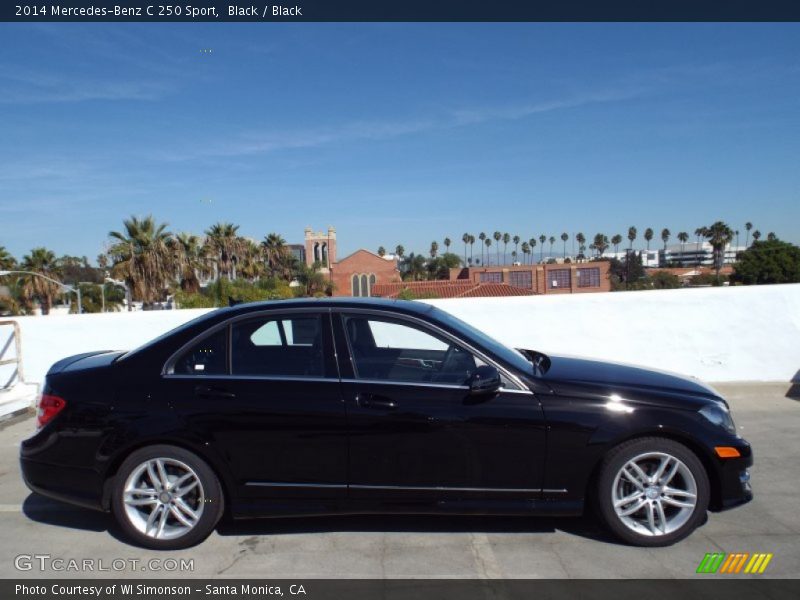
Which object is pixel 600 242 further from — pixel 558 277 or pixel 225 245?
pixel 225 245

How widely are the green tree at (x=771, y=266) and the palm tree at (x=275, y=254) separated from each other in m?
37.1

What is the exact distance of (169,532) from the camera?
397cm

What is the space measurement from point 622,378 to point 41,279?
49260 mm

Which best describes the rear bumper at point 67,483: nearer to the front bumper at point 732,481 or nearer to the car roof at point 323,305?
the car roof at point 323,305

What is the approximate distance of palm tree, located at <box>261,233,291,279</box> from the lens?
2338 inches

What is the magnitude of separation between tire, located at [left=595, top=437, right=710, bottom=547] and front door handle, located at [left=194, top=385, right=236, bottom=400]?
237cm

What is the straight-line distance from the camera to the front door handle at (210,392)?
13.1 feet

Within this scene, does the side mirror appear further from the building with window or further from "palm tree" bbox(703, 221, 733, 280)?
"palm tree" bbox(703, 221, 733, 280)

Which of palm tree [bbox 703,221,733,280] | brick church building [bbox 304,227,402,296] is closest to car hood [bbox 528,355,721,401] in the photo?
brick church building [bbox 304,227,402,296]

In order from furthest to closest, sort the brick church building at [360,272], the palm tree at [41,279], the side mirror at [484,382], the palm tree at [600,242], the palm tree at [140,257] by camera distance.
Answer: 1. the palm tree at [600,242]
2. the brick church building at [360,272]
3. the palm tree at [41,279]
4. the palm tree at [140,257]
5. the side mirror at [484,382]

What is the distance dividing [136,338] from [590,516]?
6.61 meters

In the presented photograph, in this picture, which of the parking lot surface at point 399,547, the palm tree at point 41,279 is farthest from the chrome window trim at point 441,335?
the palm tree at point 41,279
